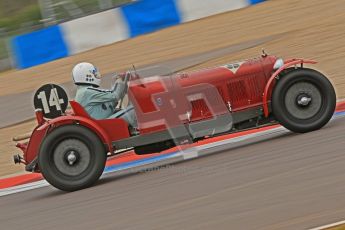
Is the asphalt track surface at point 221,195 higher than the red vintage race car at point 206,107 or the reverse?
the reverse

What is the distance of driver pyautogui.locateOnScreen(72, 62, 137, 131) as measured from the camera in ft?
26.2

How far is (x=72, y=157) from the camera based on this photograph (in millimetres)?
7742

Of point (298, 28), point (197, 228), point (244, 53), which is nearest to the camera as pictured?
point (197, 228)

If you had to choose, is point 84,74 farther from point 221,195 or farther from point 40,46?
point 40,46

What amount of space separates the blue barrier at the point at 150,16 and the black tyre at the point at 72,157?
932 centimetres

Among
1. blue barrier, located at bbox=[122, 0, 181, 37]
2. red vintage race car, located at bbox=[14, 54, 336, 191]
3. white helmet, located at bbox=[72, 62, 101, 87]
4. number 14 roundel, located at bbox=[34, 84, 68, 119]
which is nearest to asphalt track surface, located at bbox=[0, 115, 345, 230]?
red vintage race car, located at bbox=[14, 54, 336, 191]

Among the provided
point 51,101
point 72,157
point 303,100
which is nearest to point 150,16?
point 51,101

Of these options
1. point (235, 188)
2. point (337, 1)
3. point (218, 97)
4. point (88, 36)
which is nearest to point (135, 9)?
point (88, 36)

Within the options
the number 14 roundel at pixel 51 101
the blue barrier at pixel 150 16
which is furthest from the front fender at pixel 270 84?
the blue barrier at pixel 150 16

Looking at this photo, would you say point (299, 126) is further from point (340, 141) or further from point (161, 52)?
point (161, 52)

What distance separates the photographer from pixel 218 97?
812cm

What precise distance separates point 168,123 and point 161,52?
24.4ft

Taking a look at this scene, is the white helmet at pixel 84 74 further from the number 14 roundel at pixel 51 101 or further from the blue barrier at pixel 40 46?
the blue barrier at pixel 40 46

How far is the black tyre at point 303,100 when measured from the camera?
802 cm
